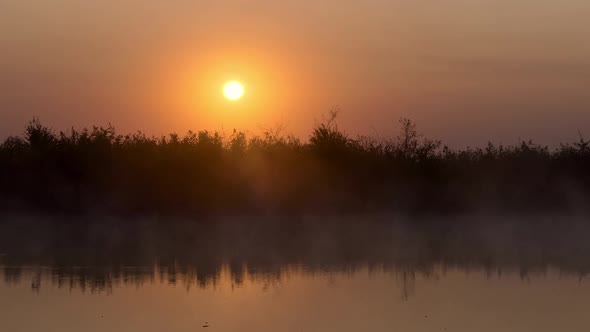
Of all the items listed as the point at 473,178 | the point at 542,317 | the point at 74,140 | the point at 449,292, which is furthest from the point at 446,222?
the point at 542,317

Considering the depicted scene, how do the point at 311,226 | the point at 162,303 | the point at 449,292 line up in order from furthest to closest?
the point at 311,226, the point at 449,292, the point at 162,303

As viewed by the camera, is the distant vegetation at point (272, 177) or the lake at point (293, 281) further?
the distant vegetation at point (272, 177)

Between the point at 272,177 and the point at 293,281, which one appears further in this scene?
the point at 272,177

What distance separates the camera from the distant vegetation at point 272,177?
3200 centimetres

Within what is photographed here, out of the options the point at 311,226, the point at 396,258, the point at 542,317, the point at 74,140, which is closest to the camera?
the point at 542,317

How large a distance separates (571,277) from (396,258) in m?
3.77

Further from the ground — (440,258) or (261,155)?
(261,155)

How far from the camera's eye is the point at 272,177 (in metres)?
33.1

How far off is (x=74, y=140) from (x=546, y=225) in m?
16.8

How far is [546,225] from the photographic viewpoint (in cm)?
2823

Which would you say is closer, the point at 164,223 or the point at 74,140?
the point at 164,223

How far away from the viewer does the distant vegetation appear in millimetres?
32000

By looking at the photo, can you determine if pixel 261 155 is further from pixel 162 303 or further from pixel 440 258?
pixel 162 303

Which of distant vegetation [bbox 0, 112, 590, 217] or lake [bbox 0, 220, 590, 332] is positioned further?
distant vegetation [bbox 0, 112, 590, 217]
